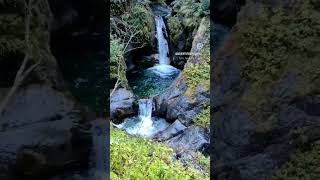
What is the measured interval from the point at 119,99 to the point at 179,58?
3065 mm

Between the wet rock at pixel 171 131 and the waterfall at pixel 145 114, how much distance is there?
0.46 meters

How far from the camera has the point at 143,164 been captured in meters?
4.14

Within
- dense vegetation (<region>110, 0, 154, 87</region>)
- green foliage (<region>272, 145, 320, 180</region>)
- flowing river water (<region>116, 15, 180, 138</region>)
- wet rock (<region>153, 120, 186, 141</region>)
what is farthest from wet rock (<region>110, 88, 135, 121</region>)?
green foliage (<region>272, 145, 320, 180</region>)

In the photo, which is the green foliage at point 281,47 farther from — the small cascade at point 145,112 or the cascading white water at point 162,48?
the cascading white water at point 162,48

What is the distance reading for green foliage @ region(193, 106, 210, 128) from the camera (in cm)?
620

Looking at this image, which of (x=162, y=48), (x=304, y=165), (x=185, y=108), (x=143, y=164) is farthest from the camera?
(x=162, y=48)

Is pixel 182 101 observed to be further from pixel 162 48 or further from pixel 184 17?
pixel 184 17

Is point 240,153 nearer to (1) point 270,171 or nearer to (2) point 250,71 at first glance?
(1) point 270,171

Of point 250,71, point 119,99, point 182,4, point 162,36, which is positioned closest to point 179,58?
point 162,36

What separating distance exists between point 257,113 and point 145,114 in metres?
4.01

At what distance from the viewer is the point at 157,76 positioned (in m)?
9.14

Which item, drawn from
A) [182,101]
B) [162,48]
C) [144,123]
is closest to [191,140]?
[182,101]

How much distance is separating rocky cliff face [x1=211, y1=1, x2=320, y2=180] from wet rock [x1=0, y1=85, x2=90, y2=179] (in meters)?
1.27

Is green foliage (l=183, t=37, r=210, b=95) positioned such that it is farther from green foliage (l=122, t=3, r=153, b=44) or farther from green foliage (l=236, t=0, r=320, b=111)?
green foliage (l=236, t=0, r=320, b=111)
